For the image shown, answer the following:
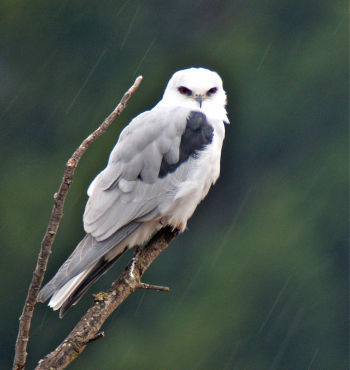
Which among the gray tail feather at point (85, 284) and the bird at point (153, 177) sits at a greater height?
the bird at point (153, 177)

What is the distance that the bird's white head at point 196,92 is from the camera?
3.68m

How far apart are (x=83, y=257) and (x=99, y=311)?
1.88 feet

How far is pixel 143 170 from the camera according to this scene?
342cm

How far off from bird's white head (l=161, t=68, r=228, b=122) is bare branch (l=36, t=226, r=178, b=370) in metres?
0.75

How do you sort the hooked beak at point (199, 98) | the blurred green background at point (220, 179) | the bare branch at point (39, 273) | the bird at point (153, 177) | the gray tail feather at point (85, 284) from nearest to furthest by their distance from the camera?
the bare branch at point (39, 273) → the gray tail feather at point (85, 284) → the bird at point (153, 177) → the hooked beak at point (199, 98) → the blurred green background at point (220, 179)

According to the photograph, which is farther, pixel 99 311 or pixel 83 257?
pixel 83 257

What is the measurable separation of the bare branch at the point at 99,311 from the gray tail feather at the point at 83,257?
0.14 meters

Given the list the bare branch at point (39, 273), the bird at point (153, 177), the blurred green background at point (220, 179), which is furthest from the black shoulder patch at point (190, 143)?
the blurred green background at point (220, 179)

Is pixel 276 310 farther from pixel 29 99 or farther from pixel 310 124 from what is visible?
pixel 29 99

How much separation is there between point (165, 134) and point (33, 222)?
753 cm

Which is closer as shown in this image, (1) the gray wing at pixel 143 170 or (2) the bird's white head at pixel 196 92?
(1) the gray wing at pixel 143 170

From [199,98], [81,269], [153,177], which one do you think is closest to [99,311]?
[81,269]

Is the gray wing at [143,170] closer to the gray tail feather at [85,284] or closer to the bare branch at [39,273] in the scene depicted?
the gray tail feather at [85,284]

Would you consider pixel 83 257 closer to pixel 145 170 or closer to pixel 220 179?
pixel 145 170
